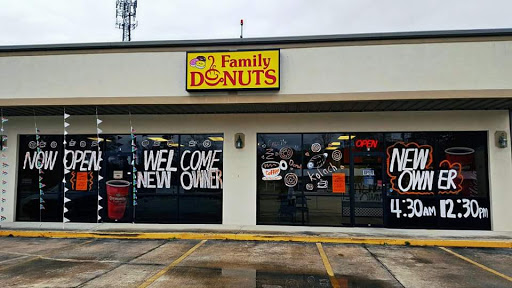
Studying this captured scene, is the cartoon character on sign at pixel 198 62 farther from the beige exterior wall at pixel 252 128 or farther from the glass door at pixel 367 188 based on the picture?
the glass door at pixel 367 188

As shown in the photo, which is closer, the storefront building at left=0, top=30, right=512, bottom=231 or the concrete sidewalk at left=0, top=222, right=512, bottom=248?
the concrete sidewalk at left=0, top=222, right=512, bottom=248

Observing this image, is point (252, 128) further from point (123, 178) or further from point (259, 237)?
point (123, 178)

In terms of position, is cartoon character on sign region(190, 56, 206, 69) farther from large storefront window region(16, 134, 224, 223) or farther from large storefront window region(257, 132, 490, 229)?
large storefront window region(257, 132, 490, 229)

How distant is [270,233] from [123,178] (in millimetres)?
5600

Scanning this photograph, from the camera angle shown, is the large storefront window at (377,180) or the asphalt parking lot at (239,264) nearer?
the asphalt parking lot at (239,264)

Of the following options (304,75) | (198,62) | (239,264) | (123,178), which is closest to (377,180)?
(304,75)

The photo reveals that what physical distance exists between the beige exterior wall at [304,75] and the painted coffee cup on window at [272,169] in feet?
7.98

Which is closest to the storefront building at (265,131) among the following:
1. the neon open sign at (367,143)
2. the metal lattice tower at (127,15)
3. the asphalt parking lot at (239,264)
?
the neon open sign at (367,143)

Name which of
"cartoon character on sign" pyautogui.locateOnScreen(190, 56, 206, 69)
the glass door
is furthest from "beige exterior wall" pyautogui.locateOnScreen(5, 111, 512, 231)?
"cartoon character on sign" pyautogui.locateOnScreen(190, 56, 206, 69)

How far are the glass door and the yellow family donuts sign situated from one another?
151 inches

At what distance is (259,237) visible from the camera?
995 cm

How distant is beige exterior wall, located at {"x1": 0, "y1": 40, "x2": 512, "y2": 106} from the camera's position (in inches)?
397

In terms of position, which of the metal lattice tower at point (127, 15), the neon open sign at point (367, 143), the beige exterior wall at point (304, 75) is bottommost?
the neon open sign at point (367, 143)

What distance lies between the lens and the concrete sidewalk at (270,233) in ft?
31.6
